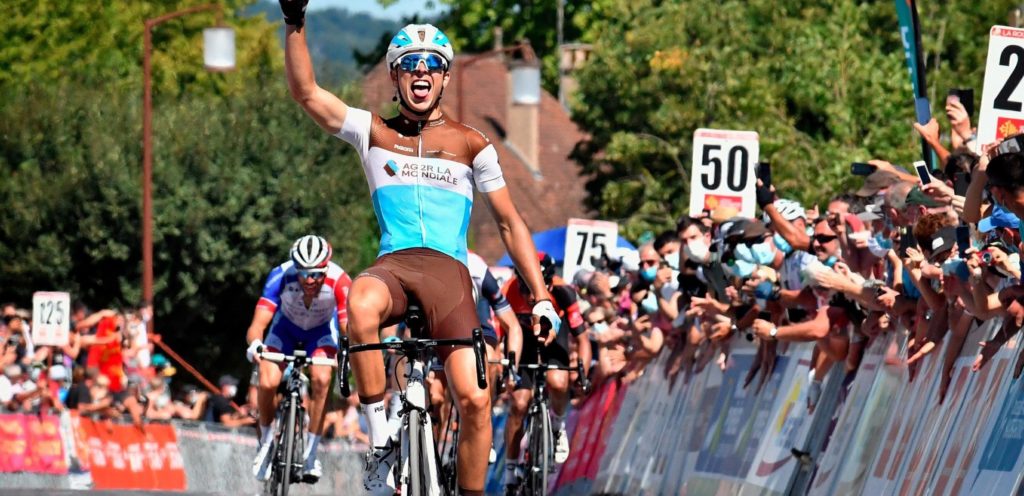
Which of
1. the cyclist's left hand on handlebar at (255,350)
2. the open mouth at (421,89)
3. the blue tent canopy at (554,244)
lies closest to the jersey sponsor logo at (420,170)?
the open mouth at (421,89)

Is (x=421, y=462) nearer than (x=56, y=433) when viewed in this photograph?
Yes

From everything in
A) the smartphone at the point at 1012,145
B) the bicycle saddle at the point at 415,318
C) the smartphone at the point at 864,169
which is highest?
the smartphone at the point at 1012,145

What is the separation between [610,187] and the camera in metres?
47.4

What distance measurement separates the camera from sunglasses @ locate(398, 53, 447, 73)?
35.3ft

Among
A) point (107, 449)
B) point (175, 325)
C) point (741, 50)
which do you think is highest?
point (741, 50)

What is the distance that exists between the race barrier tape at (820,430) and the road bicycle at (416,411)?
225 cm

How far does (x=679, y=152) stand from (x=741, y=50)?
2.91 metres

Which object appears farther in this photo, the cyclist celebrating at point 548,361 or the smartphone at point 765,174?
the cyclist celebrating at point 548,361

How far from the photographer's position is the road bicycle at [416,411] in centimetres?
1035

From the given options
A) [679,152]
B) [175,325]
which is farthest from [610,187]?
[175,325]

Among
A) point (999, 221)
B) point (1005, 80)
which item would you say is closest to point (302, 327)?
point (1005, 80)

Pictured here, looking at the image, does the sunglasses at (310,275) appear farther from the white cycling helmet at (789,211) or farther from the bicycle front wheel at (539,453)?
the white cycling helmet at (789,211)

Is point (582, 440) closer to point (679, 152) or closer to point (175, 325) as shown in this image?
point (679, 152)

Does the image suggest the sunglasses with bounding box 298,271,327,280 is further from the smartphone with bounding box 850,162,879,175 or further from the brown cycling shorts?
the brown cycling shorts
